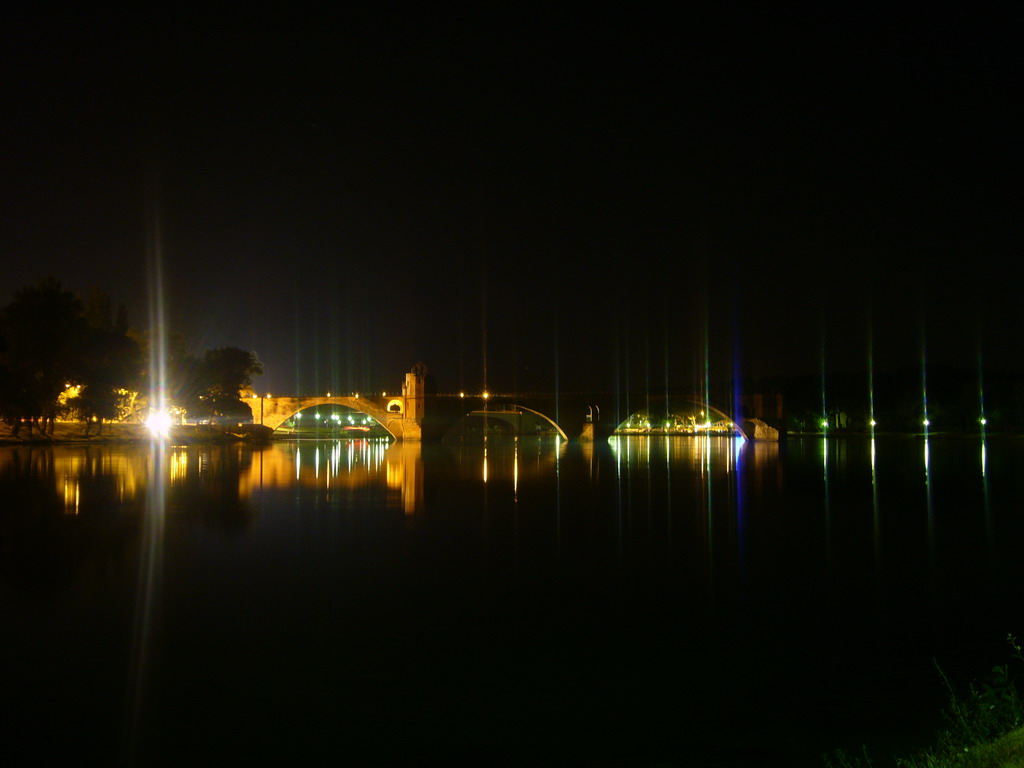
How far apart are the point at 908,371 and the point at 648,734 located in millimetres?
117639

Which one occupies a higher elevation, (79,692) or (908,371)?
(908,371)

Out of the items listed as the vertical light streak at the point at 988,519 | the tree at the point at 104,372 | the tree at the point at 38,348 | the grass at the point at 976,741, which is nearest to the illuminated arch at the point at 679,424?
the tree at the point at 104,372

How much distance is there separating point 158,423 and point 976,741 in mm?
73171

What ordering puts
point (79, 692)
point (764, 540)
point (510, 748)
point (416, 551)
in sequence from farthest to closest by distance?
point (764, 540) → point (416, 551) → point (79, 692) → point (510, 748)

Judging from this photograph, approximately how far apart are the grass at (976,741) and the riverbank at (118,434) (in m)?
57.2

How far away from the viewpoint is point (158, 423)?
73.4 meters

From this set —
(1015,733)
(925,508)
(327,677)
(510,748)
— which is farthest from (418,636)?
(925,508)

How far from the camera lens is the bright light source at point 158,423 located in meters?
72.1

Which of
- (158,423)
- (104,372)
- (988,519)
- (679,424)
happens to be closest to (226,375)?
(158,423)

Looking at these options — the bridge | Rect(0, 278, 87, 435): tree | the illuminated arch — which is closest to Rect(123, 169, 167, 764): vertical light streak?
Rect(0, 278, 87, 435): tree

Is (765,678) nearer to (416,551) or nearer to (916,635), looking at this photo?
(916,635)

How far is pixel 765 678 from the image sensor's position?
9203 mm

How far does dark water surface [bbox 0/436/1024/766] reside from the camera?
7.71m

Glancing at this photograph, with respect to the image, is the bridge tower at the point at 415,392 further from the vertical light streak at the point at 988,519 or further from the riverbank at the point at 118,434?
the vertical light streak at the point at 988,519
